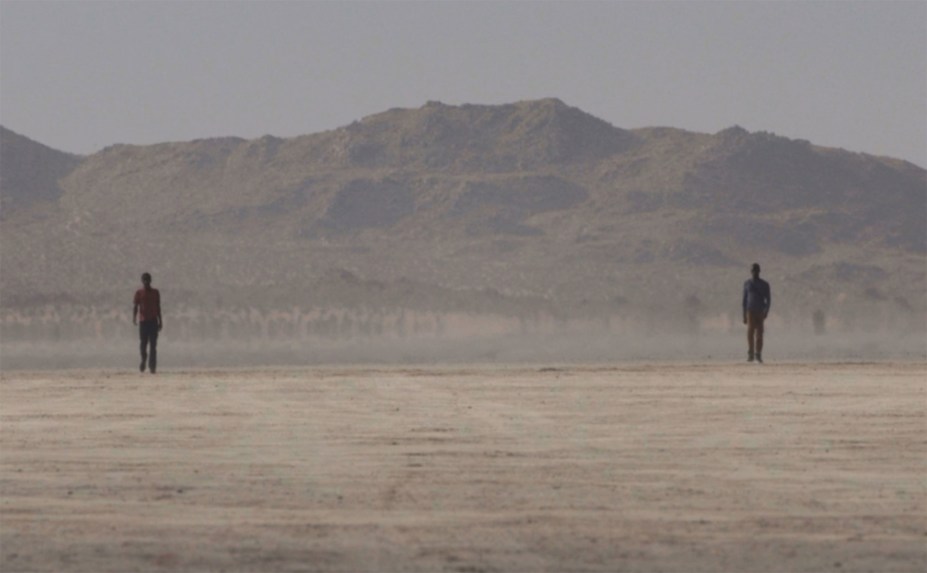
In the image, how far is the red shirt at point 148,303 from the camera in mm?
31266

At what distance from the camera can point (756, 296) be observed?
108ft

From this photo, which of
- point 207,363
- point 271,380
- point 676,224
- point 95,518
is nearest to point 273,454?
point 95,518

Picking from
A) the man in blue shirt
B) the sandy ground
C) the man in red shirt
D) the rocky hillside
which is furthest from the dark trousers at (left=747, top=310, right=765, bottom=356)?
the rocky hillside

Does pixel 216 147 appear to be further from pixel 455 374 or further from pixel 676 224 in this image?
pixel 455 374

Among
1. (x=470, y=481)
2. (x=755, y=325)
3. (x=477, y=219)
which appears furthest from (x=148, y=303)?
(x=477, y=219)

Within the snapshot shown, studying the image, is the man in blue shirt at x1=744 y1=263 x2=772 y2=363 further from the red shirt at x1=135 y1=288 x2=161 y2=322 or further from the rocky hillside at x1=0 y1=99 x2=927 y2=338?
the rocky hillside at x1=0 y1=99 x2=927 y2=338

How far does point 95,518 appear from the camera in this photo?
12.4m

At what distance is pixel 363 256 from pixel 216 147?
40905 millimetres

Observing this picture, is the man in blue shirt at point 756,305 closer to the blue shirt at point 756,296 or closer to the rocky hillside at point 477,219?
the blue shirt at point 756,296

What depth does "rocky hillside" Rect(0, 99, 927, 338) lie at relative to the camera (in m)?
96.2

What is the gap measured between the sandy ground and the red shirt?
6.29 metres

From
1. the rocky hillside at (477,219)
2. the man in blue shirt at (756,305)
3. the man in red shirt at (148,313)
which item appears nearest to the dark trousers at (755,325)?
the man in blue shirt at (756,305)

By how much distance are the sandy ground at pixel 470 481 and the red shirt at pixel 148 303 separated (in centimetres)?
629

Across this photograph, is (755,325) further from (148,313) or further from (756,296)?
(148,313)
